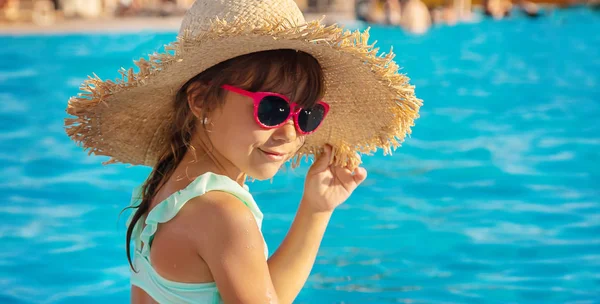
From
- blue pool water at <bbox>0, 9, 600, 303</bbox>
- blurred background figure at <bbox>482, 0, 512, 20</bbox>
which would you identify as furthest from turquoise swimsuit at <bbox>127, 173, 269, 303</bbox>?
blurred background figure at <bbox>482, 0, 512, 20</bbox>

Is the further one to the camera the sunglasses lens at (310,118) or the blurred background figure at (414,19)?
the blurred background figure at (414,19)

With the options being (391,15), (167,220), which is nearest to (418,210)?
(167,220)

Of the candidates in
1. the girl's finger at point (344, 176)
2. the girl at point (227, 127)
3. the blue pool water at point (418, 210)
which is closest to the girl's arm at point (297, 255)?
the girl at point (227, 127)

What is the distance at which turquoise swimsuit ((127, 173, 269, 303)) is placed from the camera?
224 centimetres

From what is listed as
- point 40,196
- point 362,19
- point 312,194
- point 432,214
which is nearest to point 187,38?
point 312,194

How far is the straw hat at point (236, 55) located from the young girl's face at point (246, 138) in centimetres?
14

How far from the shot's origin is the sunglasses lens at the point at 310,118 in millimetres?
2398

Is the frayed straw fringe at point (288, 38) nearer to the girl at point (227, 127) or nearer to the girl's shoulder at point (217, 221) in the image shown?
the girl at point (227, 127)

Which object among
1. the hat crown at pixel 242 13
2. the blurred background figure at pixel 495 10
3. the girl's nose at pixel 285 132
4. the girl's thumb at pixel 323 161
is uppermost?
the hat crown at pixel 242 13

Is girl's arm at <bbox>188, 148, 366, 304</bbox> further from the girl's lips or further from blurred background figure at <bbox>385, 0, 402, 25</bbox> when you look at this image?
blurred background figure at <bbox>385, 0, 402, 25</bbox>

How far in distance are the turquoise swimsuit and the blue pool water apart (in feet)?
6.75

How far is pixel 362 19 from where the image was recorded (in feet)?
88.9

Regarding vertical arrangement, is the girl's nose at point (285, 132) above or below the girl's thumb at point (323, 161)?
above

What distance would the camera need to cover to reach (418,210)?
6078 mm
